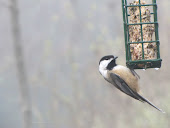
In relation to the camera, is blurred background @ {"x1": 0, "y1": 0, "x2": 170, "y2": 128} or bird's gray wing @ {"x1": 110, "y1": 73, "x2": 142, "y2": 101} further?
blurred background @ {"x1": 0, "y1": 0, "x2": 170, "y2": 128}

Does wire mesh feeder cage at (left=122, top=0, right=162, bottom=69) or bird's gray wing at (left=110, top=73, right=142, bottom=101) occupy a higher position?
wire mesh feeder cage at (left=122, top=0, right=162, bottom=69)

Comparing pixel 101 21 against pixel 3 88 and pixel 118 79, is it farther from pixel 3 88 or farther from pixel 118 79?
pixel 118 79

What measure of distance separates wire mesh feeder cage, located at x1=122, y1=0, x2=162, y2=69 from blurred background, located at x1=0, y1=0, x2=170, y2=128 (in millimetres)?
3638

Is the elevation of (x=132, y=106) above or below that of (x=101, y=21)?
below

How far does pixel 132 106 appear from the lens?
8.16 metres

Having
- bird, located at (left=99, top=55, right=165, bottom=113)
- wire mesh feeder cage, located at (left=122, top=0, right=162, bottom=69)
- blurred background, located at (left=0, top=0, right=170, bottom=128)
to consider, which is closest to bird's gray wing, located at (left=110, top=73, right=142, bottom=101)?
bird, located at (left=99, top=55, right=165, bottom=113)

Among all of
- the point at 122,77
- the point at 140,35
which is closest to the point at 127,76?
the point at 122,77

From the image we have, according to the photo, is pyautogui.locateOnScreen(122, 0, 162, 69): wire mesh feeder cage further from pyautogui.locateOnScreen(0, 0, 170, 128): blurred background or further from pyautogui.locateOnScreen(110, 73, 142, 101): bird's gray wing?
pyautogui.locateOnScreen(0, 0, 170, 128): blurred background

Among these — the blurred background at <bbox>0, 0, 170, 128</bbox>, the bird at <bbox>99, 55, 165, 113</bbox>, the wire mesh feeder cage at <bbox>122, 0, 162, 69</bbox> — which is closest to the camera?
the wire mesh feeder cage at <bbox>122, 0, 162, 69</bbox>

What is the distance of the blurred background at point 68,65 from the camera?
27.0ft

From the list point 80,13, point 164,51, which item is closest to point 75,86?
point 80,13

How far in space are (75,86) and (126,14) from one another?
15.3ft

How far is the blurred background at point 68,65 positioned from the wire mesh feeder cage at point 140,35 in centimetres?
364

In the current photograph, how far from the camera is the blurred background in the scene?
823cm
